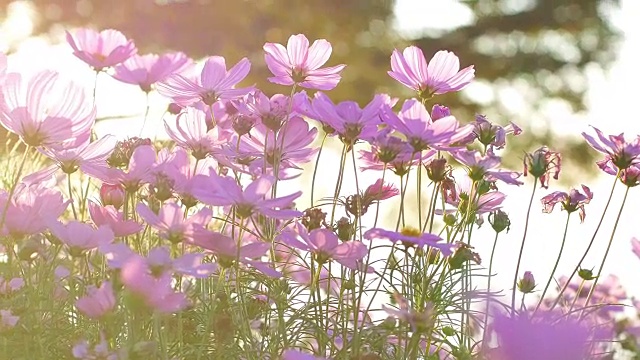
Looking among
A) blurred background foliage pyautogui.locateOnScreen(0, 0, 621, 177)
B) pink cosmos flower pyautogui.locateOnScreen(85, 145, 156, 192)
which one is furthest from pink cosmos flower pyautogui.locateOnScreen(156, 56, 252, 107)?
blurred background foliage pyautogui.locateOnScreen(0, 0, 621, 177)

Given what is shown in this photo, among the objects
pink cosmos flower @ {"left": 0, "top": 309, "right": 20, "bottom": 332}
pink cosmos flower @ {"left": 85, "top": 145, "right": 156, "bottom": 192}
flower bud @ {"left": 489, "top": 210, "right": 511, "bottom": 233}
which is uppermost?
flower bud @ {"left": 489, "top": 210, "right": 511, "bottom": 233}

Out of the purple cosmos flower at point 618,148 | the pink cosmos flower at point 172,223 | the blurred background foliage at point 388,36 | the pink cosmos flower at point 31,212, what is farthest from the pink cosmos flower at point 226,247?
the blurred background foliage at point 388,36

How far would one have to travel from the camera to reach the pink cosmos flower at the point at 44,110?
0.72 meters

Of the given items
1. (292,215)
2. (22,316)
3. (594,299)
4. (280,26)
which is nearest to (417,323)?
(292,215)

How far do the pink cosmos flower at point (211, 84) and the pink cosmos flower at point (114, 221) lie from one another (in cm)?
18

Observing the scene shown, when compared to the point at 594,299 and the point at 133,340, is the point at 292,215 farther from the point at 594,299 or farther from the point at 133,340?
the point at 594,299

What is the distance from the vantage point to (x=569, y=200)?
959mm

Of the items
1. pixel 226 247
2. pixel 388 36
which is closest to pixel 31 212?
pixel 226 247

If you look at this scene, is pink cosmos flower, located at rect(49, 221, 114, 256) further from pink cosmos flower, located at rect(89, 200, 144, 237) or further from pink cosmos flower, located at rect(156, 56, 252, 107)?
pink cosmos flower, located at rect(156, 56, 252, 107)

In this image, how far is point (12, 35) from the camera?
4.70 m

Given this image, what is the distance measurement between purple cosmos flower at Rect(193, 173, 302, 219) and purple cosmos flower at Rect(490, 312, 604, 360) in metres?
0.36

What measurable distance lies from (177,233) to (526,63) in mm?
4453

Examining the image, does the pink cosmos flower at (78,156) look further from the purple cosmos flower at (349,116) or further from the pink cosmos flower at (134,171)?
the purple cosmos flower at (349,116)

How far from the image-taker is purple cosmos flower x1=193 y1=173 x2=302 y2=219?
658mm
